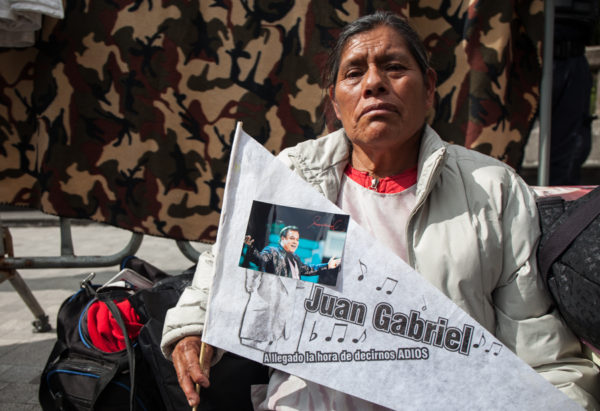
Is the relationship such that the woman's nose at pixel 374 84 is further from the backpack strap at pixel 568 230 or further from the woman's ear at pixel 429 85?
the backpack strap at pixel 568 230

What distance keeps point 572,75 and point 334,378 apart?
95.3 inches

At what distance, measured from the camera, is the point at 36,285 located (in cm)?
352

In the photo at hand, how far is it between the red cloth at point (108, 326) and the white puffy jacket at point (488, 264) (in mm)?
494

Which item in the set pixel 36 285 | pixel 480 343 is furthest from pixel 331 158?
pixel 36 285

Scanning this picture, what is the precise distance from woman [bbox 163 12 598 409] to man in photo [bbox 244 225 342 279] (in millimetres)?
277

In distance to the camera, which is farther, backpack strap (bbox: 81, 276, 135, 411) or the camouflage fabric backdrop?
the camouflage fabric backdrop

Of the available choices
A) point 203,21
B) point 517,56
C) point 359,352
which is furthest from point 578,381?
point 203,21

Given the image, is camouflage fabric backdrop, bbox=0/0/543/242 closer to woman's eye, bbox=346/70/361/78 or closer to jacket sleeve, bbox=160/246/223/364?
woman's eye, bbox=346/70/361/78

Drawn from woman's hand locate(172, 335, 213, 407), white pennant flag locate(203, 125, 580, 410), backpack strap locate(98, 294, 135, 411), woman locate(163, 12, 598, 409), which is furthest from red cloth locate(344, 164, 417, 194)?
backpack strap locate(98, 294, 135, 411)

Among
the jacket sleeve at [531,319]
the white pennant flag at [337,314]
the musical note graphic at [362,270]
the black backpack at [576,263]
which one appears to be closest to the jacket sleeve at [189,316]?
the white pennant flag at [337,314]

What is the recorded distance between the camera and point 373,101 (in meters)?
1.28

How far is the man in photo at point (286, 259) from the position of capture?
1.05 meters

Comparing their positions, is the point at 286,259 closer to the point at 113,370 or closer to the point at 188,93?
the point at 113,370

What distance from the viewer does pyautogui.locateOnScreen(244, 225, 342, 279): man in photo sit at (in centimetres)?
105
